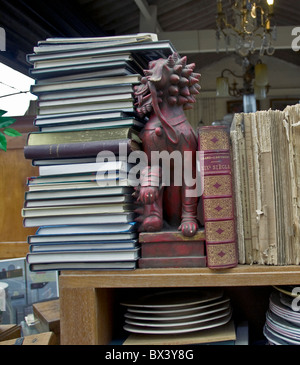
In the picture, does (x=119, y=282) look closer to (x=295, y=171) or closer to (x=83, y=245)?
(x=83, y=245)

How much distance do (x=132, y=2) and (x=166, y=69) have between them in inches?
159

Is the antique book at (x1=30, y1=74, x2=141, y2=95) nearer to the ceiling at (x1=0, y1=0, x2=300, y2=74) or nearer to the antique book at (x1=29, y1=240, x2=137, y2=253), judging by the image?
the antique book at (x1=29, y1=240, x2=137, y2=253)

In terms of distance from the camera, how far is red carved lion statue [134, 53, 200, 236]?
35.2 inches

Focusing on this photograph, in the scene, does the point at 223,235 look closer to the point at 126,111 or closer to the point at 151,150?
the point at 151,150

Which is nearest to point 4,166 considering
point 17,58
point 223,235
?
point 223,235

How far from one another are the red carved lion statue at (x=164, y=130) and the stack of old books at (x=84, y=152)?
4 cm

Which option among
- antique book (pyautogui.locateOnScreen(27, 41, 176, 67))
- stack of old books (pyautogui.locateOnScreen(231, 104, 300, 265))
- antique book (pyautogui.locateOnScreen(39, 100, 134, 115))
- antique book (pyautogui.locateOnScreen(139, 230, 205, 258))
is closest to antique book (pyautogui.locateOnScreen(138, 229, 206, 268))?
antique book (pyautogui.locateOnScreen(139, 230, 205, 258))

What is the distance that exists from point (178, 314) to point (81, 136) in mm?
495

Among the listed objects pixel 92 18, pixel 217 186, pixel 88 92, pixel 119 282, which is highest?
pixel 92 18

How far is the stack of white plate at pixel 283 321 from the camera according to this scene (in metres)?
0.87

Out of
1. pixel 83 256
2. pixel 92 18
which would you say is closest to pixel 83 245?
pixel 83 256

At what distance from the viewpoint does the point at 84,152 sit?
0.90 m

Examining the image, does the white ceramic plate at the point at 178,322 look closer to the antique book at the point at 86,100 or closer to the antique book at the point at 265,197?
the antique book at the point at 265,197

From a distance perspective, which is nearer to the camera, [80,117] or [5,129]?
[80,117]
